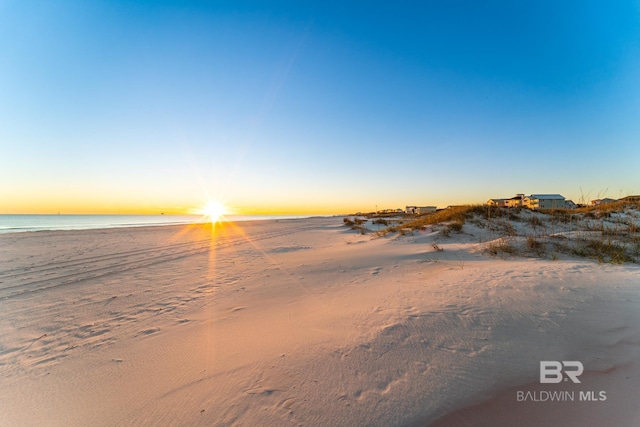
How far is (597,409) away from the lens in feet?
6.03

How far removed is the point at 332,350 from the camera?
8.58ft

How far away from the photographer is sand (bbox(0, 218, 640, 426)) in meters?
1.93

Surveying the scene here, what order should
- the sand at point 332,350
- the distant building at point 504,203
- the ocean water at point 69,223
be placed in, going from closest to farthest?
the sand at point 332,350 < the distant building at point 504,203 < the ocean water at point 69,223

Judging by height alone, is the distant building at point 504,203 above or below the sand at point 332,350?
above

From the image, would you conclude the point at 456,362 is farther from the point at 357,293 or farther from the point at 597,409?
the point at 357,293

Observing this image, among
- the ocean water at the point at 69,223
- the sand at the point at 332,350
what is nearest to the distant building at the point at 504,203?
the sand at the point at 332,350

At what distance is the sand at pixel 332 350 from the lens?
6.33 feet

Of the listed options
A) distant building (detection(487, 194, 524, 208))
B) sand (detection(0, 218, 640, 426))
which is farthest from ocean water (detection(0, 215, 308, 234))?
distant building (detection(487, 194, 524, 208))

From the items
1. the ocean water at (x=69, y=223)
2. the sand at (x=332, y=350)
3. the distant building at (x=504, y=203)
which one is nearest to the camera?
the sand at (x=332, y=350)

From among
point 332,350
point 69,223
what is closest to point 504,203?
point 332,350

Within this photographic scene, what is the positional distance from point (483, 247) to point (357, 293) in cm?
518

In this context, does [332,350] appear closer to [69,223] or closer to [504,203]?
[504,203]

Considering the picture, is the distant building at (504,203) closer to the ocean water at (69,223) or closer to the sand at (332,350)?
the sand at (332,350)

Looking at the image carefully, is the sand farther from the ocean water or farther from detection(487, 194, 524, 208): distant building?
the ocean water
